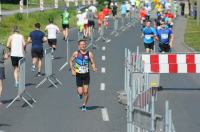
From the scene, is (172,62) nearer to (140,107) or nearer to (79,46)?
(79,46)

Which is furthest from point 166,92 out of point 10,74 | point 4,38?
point 4,38

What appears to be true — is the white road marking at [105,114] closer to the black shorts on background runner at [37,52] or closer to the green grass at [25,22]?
the black shorts on background runner at [37,52]

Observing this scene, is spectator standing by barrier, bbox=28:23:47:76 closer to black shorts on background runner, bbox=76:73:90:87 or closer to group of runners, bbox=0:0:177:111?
group of runners, bbox=0:0:177:111

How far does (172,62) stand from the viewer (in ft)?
Answer: 73.6

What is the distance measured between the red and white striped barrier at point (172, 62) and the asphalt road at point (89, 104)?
2.25 feet

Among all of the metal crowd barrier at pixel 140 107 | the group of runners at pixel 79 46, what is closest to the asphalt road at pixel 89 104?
the group of runners at pixel 79 46

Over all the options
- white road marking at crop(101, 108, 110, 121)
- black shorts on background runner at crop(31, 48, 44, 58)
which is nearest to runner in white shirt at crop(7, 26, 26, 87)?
black shorts on background runner at crop(31, 48, 44, 58)

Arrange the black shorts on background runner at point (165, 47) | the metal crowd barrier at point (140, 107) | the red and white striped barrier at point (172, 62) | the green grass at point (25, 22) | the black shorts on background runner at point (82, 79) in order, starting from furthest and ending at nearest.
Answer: the green grass at point (25, 22)
the black shorts on background runner at point (165, 47)
the red and white striped barrier at point (172, 62)
the black shorts on background runner at point (82, 79)
the metal crowd barrier at point (140, 107)

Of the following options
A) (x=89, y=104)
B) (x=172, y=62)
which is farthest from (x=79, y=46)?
(x=172, y=62)

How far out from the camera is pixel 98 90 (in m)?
22.9

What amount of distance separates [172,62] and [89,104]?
12.0 ft

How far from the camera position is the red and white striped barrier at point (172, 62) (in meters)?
22.3

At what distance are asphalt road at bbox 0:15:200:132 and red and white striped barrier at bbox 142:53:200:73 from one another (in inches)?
27.0

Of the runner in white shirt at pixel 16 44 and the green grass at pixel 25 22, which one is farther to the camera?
the green grass at pixel 25 22
